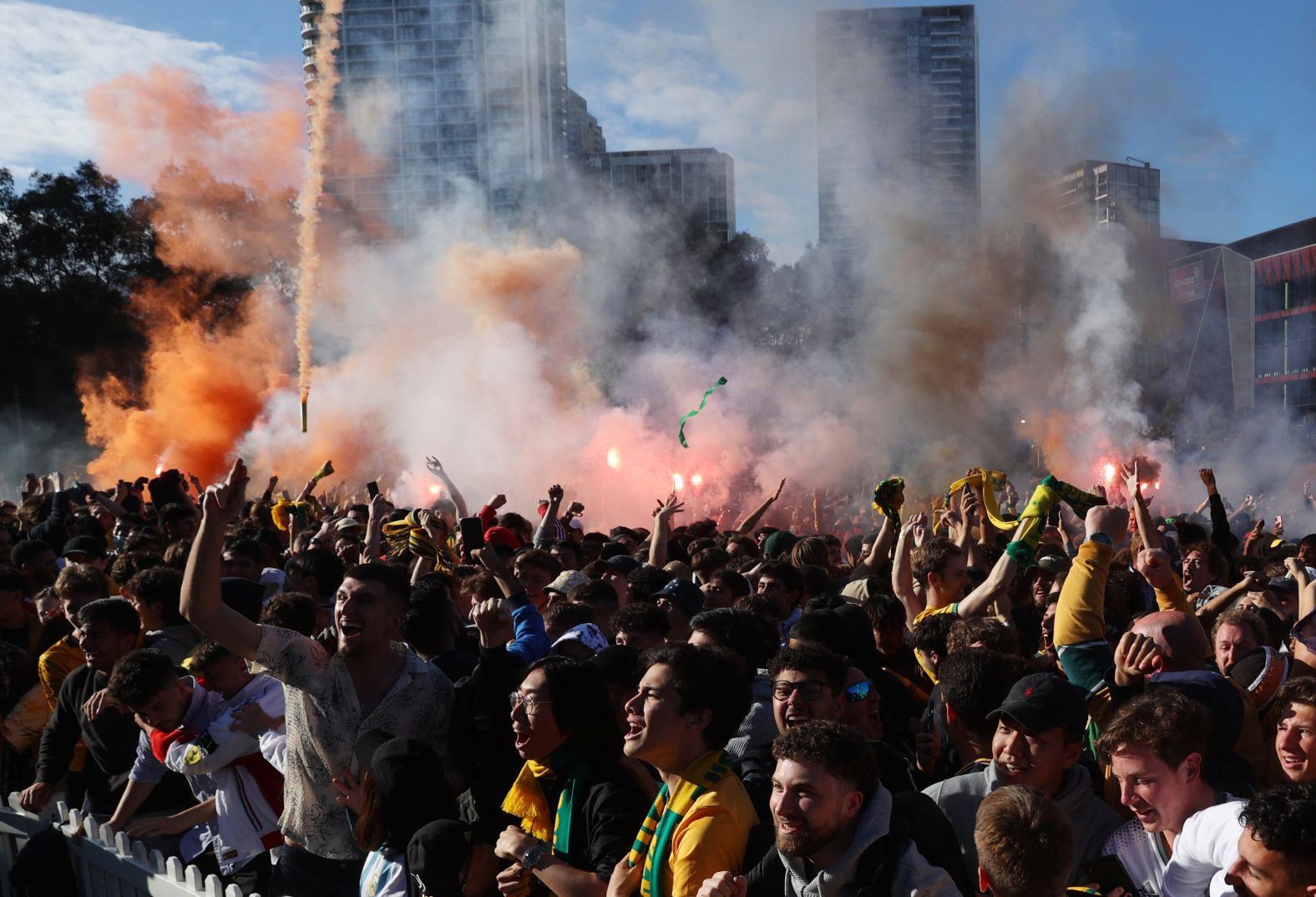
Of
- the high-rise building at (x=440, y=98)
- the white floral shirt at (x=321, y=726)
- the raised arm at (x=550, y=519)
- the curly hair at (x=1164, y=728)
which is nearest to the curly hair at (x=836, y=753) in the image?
the curly hair at (x=1164, y=728)

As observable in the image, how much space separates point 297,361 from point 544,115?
58.2 feet

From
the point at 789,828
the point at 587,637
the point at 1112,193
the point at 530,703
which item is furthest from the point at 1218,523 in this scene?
the point at 1112,193

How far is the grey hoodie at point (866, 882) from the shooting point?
2.73 meters

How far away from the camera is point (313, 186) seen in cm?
3262

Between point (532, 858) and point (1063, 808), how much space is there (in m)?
1.48

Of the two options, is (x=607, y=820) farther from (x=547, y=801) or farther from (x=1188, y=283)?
(x=1188, y=283)

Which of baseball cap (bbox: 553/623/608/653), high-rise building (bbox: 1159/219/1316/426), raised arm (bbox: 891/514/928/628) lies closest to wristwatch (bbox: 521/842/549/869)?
baseball cap (bbox: 553/623/608/653)

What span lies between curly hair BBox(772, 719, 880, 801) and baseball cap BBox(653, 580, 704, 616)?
303cm

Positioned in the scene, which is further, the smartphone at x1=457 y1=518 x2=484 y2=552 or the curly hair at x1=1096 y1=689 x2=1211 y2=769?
the smartphone at x1=457 y1=518 x2=484 y2=552

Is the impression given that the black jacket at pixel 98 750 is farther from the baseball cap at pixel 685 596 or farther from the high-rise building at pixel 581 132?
the high-rise building at pixel 581 132

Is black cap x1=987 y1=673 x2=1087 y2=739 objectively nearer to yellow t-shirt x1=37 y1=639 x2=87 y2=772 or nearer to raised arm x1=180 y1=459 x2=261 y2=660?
raised arm x1=180 y1=459 x2=261 y2=660

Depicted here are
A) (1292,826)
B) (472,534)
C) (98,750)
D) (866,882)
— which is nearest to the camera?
(1292,826)

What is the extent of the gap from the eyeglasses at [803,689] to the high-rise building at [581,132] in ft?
163

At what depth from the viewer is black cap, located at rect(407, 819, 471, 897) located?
322 cm
